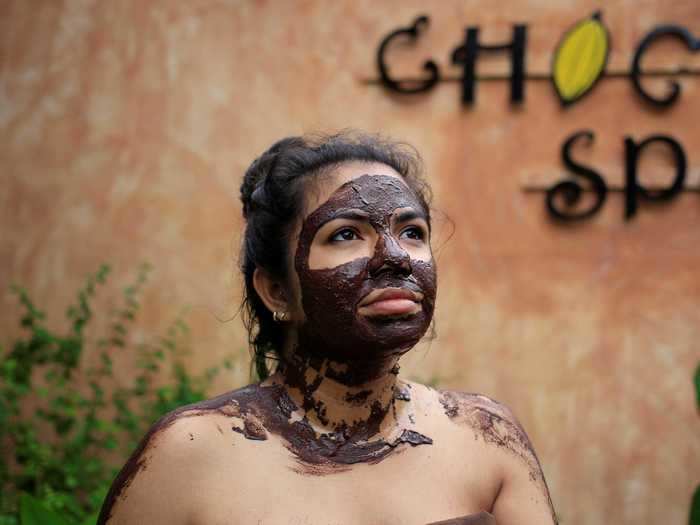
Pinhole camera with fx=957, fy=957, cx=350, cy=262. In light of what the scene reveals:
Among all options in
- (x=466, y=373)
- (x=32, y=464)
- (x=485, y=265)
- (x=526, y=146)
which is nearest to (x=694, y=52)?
(x=526, y=146)

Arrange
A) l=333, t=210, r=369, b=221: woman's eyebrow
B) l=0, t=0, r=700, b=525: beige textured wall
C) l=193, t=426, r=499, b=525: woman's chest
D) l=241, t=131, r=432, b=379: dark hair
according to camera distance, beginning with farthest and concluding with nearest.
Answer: l=0, t=0, r=700, b=525: beige textured wall → l=241, t=131, r=432, b=379: dark hair → l=333, t=210, r=369, b=221: woman's eyebrow → l=193, t=426, r=499, b=525: woman's chest

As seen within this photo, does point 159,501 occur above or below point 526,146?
below

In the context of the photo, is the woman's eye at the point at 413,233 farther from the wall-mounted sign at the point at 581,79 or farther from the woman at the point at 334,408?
the wall-mounted sign at the point at 581,79

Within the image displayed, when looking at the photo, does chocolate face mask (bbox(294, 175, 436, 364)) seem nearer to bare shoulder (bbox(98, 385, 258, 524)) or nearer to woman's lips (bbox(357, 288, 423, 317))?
woman's lips (bbox(357, 288, 423, 317))

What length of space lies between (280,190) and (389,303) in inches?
15.4

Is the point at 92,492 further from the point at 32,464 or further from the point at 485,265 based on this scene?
the point at 485,265

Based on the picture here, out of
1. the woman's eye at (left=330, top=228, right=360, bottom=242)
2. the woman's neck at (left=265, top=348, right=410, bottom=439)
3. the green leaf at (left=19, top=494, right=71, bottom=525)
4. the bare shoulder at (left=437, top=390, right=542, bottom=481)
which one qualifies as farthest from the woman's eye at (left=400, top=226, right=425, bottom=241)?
the green leaf at (left=19, top=494, right=71, bottom=525)

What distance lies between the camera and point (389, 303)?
76.3 inches

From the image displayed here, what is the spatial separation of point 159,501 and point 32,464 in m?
2.41

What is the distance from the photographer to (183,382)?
439cm

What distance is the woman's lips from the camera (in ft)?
6.34

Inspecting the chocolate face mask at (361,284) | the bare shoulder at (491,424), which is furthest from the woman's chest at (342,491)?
the chocolate face mask at (361,284)

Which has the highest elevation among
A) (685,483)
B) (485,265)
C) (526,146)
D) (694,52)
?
(694,52)

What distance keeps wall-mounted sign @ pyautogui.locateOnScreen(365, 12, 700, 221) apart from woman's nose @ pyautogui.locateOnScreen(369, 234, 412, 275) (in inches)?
100
